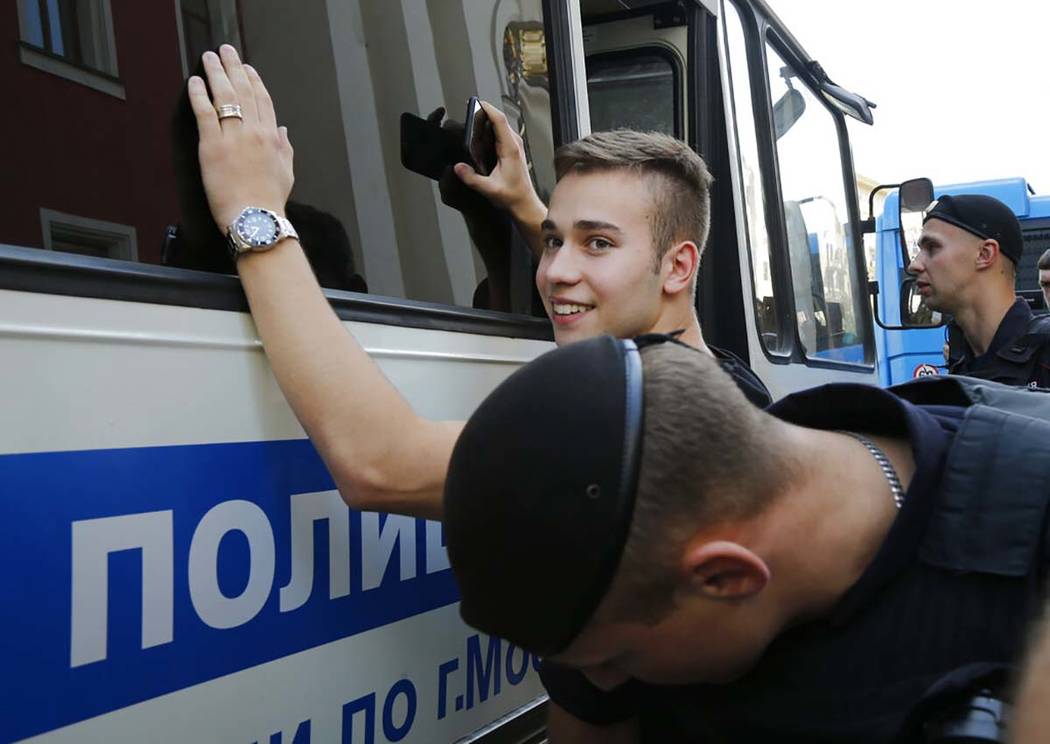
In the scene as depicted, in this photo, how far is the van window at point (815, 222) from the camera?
3.81 metres

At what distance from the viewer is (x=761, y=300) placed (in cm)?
336

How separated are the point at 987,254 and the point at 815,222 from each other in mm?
643

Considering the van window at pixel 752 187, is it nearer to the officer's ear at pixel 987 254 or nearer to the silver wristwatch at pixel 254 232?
the officer's ear at pixel 987 254

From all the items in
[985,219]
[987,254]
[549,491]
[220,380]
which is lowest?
[549,491]

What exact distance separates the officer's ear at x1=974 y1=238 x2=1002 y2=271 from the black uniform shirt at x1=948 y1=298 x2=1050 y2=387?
19cm

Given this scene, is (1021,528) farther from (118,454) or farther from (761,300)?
(761,300)

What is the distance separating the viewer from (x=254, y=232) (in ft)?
4.95

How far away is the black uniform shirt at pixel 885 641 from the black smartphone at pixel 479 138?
95 cm

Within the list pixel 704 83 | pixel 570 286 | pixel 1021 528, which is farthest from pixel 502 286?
pixel 704 83

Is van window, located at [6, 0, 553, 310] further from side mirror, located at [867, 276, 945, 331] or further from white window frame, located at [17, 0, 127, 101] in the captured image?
side mirror, located at [867, 276, 945, 331]

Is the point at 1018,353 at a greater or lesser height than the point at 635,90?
lesser

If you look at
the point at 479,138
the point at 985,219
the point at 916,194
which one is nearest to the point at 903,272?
the point at 916,194

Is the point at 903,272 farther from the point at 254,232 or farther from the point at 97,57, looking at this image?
the point at 97,57

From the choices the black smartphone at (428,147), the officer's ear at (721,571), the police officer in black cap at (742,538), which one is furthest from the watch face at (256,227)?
the officer's ear at (721,571)
